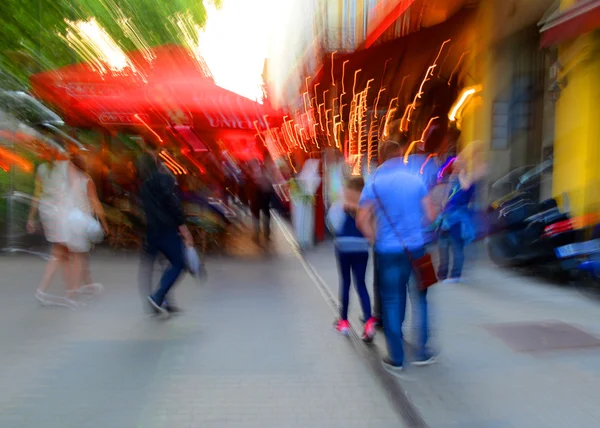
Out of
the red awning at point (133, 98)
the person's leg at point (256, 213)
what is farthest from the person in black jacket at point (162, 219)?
the person's leg at point (256, 213)

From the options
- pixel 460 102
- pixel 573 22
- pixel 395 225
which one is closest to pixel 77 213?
pixel 395 225

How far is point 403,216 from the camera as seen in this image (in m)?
4.65

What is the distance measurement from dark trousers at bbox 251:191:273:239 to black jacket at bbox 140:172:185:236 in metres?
5.37

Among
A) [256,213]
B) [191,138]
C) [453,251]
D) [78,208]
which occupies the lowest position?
[453,251]

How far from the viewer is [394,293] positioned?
472 cm

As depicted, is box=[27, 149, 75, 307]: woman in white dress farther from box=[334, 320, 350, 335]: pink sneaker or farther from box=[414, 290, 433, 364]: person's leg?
box=[414, 290, 433, 364]: person's leg

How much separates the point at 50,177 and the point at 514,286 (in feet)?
19.1

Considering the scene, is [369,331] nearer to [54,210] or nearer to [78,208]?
[78,208]

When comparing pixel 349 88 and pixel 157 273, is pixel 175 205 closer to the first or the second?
pixel 157 273

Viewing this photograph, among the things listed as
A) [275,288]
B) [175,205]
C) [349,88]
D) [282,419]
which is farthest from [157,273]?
[349,88]

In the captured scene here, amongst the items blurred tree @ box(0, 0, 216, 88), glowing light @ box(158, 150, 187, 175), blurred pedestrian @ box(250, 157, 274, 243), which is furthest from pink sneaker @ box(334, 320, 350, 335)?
blurred tree @ box(0, 0, 216, 88)

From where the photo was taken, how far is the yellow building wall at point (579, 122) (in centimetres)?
926

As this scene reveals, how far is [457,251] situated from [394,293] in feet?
11.8

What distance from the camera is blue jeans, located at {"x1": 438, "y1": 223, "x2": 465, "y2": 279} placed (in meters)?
7.96
